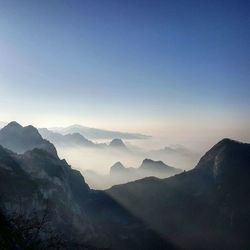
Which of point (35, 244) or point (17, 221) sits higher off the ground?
point (17, 221)

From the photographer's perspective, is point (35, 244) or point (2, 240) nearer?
point (2, 240)

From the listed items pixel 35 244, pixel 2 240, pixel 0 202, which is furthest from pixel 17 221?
pixel 0 202

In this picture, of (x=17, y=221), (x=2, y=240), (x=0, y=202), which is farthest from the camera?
(x=0, y=202)

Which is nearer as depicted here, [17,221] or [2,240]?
[2,240]

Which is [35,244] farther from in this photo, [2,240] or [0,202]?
[0,202]

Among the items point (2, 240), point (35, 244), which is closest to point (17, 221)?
point (35, 244)

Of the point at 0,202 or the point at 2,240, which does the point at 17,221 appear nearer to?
the point at 2,240

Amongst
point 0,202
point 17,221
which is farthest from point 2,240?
point 0,202

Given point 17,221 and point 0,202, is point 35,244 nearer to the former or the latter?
point 17,221

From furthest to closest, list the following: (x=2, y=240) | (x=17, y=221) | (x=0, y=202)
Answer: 1. (x=0, y=202)
2. (x=17, y=221)
3. (x=2, y=240)
